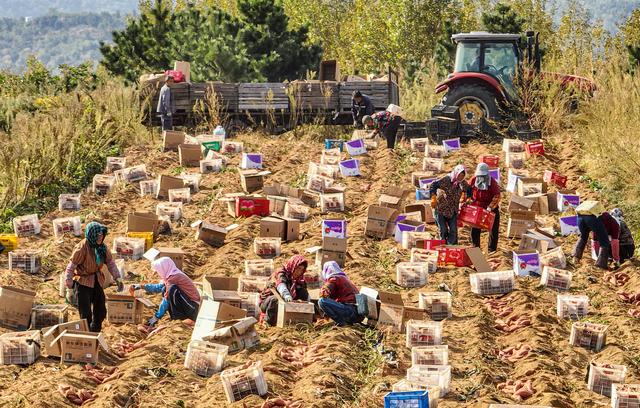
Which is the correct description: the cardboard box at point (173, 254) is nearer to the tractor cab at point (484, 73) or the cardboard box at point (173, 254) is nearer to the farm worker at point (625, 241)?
the farm worker at point (625, 241)

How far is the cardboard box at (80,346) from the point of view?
1068cm

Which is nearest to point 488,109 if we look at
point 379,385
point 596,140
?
point 596,140

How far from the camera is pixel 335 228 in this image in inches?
598

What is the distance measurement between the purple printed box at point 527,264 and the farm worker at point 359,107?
9333 millimetres

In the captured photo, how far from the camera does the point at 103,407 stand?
940cm

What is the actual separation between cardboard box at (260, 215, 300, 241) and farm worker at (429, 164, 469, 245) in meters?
1.97

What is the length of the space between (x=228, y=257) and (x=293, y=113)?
9.71 metres

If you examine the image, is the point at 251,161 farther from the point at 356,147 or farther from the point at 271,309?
the point at 271,309

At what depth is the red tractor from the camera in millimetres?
22456

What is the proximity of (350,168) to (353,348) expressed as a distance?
8847 millimetres

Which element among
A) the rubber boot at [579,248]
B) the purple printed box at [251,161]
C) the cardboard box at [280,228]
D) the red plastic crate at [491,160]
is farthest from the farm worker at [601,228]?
the purple printed box at [251,161]

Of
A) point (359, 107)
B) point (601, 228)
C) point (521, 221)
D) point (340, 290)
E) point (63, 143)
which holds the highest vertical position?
point (359, 107)

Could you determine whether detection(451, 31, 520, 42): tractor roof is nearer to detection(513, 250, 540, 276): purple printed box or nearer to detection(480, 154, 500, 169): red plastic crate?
detection(480, 154, 500, 169): red plastic crate

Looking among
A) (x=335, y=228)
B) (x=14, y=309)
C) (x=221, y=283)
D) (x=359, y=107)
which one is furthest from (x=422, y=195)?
(x=14, y=309)
